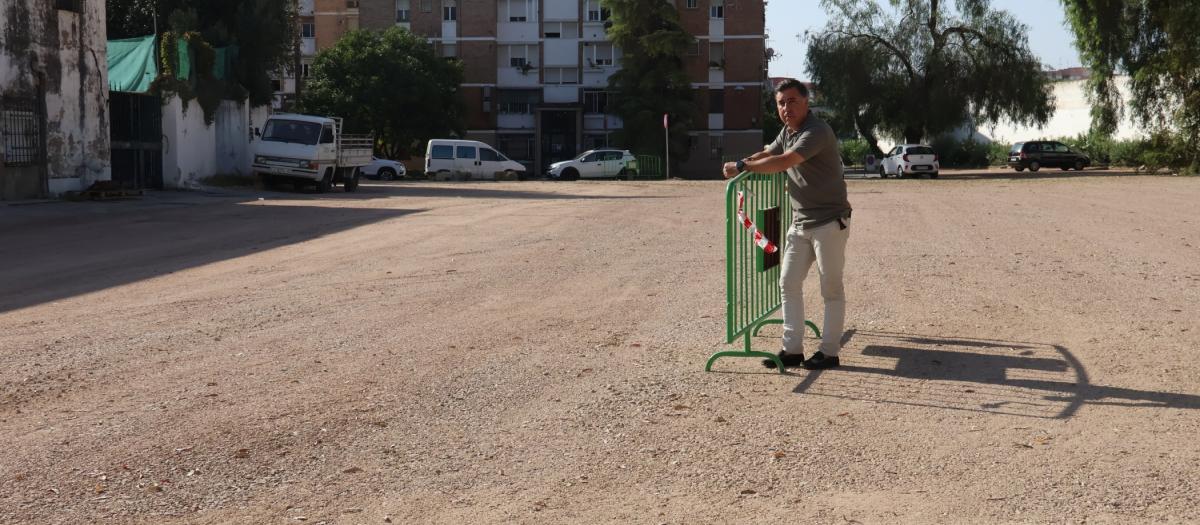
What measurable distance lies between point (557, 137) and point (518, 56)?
546cm

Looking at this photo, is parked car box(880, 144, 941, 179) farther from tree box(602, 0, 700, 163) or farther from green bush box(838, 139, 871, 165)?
green bush box(838, 139, 871, 165)

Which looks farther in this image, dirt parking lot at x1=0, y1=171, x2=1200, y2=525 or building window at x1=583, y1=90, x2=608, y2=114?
building window at x1=583, y1=90, x2=608, y2=114

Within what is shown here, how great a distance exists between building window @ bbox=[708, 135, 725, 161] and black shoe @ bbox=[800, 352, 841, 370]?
60.3 m

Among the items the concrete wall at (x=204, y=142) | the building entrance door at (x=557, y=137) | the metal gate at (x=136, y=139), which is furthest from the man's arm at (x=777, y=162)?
the building entrance door at (x=557, y=137)

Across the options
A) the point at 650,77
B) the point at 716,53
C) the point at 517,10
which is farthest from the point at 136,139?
the point at 716,53

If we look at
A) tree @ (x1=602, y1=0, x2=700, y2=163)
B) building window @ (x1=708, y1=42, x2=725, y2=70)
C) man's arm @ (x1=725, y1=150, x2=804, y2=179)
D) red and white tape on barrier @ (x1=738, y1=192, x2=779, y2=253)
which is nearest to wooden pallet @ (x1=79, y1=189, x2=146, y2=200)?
red and white tape on barrier @ (x1=738, y1=192, x2=779, y2=253)

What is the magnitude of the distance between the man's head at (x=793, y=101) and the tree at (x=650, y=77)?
164ft

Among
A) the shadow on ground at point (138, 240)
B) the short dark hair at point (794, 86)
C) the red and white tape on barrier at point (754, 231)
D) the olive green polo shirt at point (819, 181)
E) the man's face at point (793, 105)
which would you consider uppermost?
the short dark hair at point (794, 86)

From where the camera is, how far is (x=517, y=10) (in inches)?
2633

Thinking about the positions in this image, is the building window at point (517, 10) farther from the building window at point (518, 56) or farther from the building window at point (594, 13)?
the building window at point (594, 13)

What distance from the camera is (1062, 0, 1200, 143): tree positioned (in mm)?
40562

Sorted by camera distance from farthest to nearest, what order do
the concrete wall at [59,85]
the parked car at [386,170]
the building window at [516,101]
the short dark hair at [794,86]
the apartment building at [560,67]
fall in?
the building window at [516,101], the apartment building at [560,67], the parked car at [386,170], the concrete wall at [59,85], the short dark hair at [794,86]

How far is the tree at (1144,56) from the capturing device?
4056 cm

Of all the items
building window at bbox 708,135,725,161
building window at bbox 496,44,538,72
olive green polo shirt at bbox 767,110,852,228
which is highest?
building window at bbox 496,44,538,72
